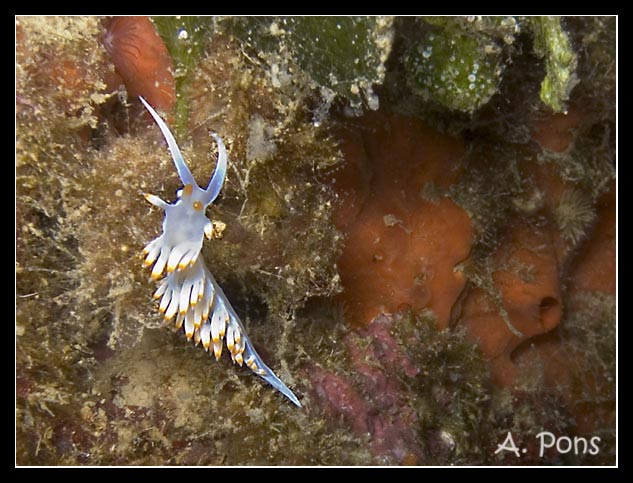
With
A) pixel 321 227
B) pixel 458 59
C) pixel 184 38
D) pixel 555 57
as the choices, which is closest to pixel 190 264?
pixel 321 227

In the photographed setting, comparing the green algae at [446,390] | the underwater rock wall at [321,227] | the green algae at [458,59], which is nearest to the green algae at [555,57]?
the underwater rock wall at [321,227]

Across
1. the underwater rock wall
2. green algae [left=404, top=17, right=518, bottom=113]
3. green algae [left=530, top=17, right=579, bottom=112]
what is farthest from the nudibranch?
green algae [left=530, top=17, right=579, bottom=112]

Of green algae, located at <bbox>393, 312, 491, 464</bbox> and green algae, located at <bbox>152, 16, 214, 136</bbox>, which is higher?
green algae, located at <bbox>152, 16, 214, 136</bbox>

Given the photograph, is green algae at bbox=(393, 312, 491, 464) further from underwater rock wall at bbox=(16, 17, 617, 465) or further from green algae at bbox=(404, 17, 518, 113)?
green algae at bbox=(404, 17, 518, 113)

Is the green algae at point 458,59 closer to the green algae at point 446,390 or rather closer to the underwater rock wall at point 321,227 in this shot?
the underwater rock wall at point 321,227

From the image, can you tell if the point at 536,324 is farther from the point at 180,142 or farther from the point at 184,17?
the point at 184,17
